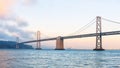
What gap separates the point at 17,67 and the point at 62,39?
253 ft

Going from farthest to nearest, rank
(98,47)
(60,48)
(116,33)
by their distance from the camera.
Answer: (60,48)
(98,47)
(116,33)

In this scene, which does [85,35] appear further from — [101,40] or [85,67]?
[85,67]

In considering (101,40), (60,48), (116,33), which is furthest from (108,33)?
(60,48)

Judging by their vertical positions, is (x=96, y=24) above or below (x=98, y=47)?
above

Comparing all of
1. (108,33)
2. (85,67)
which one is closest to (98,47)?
(108,33)

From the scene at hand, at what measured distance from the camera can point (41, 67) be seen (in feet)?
91.6

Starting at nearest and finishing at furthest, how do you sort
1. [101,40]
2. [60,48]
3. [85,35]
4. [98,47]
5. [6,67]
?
[6,67], [85,35], [101,40], [98,47], [60,48]

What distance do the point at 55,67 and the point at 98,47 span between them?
74.7 metres

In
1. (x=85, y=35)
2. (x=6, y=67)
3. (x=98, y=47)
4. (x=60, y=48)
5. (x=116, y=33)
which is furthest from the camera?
A: (x=60, y=48)

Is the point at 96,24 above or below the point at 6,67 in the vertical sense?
above

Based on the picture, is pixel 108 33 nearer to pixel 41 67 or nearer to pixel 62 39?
pixel 62 39

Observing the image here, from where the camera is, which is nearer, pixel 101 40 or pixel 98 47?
pixel 101 40

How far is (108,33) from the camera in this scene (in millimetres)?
80312

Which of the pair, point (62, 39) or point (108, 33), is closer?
point (108, 33)
